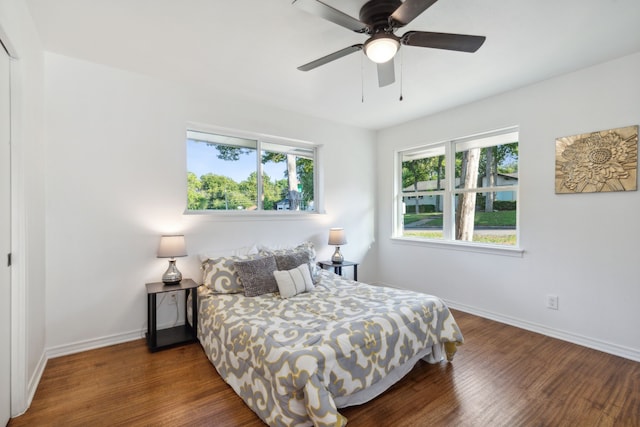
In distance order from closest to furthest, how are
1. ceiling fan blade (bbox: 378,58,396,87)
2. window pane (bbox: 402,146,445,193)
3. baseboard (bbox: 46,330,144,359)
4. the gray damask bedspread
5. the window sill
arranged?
the gray damask bedspread
ceiling fan blade (bbox: 378,58,396,87)
baseboard (bbox: 46,330,144,359)
the window sill
window pane (bbox: 402,146,445,193)

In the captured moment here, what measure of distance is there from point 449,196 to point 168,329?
12.2ft

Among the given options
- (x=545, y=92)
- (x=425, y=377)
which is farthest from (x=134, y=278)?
(x=545, y=92)

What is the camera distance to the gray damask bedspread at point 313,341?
164cm

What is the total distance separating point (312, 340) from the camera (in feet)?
6.05

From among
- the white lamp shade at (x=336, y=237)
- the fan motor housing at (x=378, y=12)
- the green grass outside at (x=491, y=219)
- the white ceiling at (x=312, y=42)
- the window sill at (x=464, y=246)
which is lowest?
the window sill at (x=464, y=246)

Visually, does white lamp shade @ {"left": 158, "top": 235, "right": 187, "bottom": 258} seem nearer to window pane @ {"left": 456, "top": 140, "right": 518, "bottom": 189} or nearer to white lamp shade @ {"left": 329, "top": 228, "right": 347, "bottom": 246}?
white lamp shade @ {"left": 329, "top": 228, "right": 347, "bottom": 246}

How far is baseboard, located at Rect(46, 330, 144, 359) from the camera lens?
8.47 feet

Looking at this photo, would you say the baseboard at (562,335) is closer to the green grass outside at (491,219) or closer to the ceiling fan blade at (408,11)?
the green grass outside at (491,219)

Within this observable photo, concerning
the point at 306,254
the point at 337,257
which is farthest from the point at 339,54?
the point at 337,257

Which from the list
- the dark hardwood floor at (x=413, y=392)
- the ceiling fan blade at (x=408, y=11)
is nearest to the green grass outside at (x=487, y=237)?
the dark hardwood floor at (x=413, y=392)

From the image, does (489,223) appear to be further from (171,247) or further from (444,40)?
(171,247)

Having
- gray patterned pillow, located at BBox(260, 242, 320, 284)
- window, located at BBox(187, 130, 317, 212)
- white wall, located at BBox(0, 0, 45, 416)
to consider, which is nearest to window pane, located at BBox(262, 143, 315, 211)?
window, located at BBox(187, 130, 317, 212)

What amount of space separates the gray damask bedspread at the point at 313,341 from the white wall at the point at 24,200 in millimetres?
1142

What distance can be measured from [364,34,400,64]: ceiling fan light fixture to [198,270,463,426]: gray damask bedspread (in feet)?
5.70
